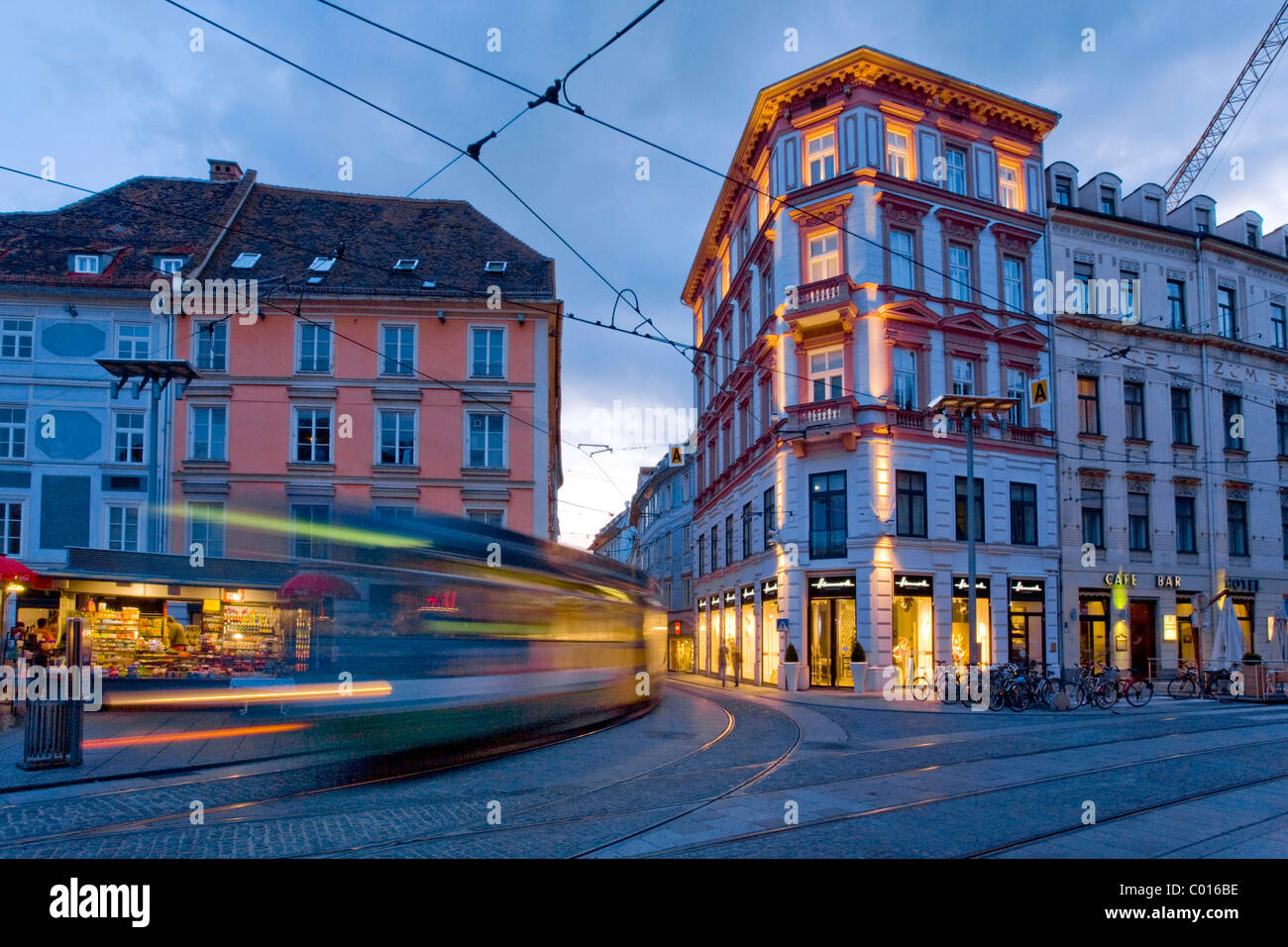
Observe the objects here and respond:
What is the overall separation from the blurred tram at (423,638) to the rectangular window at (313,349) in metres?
21.1

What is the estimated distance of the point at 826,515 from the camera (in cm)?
3062

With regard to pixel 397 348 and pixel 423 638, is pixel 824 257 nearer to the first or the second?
pixel 397 348

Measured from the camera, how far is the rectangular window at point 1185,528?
35.5 metres

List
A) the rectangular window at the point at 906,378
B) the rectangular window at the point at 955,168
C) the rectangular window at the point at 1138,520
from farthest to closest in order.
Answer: the rectangular window at the point at 1138,520, the rectangular window at the point at 955,168, the rectangular window at the point at 906,378

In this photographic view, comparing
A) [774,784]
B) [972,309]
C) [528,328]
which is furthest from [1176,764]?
[528,328]

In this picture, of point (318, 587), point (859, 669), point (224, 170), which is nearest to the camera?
point (318, 587)

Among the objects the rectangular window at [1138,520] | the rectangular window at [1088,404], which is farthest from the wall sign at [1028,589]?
the rectangular window at [1088,404]

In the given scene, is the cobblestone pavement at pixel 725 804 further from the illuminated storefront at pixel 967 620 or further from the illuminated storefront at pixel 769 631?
the illuminated storefront at pixel 769 631

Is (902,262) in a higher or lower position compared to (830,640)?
higher

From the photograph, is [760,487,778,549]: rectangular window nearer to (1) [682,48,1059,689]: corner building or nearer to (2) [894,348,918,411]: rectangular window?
(1) [682,48,1059,689]: corner building

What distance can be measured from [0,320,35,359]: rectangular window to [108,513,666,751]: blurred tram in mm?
25590

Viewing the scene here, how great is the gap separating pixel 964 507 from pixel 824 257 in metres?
9.39

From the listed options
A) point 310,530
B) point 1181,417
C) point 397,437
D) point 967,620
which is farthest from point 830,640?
point 310,530
